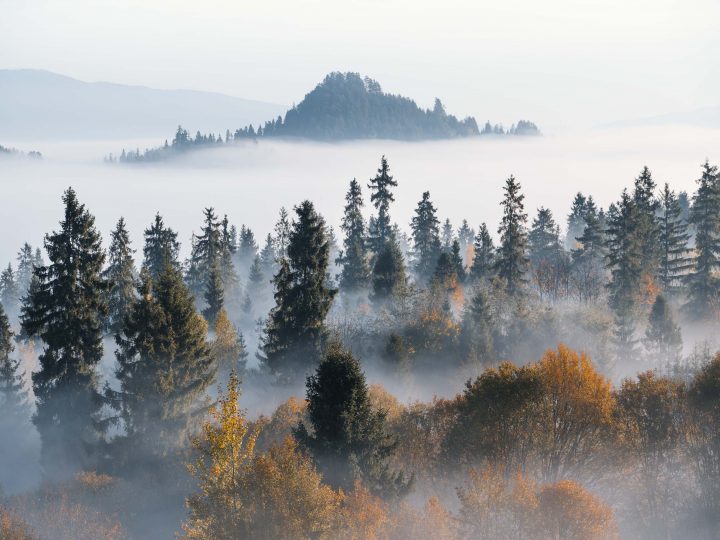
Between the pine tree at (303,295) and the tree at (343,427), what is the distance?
2081cm

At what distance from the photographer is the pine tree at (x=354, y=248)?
104 metres

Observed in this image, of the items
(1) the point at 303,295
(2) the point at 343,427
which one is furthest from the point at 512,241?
(2) the point at 343,427

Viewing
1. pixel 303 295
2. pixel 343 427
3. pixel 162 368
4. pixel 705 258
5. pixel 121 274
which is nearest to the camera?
pixel 343 427

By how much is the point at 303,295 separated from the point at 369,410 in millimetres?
21698

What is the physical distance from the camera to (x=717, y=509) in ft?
162

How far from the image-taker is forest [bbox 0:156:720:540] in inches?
1660

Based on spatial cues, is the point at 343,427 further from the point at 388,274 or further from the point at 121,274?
the point at 388,274

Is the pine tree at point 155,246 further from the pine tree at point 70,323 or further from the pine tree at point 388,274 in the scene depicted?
the pine tree at point 70,323

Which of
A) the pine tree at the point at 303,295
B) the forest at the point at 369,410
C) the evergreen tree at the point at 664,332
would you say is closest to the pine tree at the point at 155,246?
the forest at the point at 369,410

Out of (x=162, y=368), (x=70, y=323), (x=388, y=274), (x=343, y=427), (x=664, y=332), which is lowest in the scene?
(x=664, y=332)

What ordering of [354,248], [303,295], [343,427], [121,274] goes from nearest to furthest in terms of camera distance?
[343,427] < [303,295] < [121,274] < [354,248]

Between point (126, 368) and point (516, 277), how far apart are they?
145 ft

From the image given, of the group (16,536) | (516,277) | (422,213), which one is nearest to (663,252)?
(516,277)

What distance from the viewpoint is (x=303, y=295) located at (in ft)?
208
